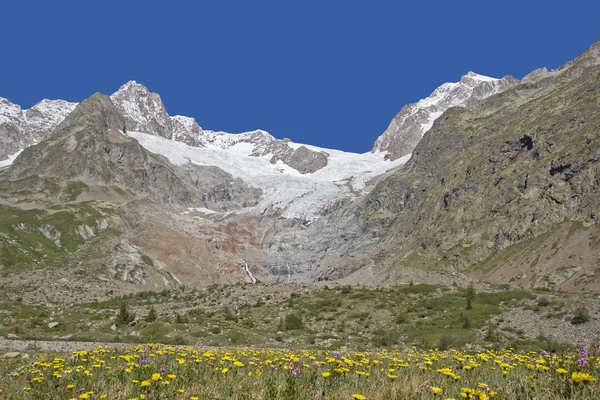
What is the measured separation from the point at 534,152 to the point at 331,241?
98005mm

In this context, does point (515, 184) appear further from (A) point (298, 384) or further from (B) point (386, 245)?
(A) point (298, 384)

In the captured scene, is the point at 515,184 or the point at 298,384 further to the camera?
the point at 515,184

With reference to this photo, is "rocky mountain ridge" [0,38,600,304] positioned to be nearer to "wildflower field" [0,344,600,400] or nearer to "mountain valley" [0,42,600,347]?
"mountain valley" [0,42,600,347]

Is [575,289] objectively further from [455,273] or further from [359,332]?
[359,332]

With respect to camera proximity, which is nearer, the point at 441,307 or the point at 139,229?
the point at 441,307

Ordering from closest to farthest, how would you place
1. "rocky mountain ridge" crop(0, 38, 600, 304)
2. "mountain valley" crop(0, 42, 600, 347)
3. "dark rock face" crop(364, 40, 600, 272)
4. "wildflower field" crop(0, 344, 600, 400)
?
"wildflower field" crop(0, 344, 600, 400)
"mountain valley" crop(0, 42, 600, 347)
"rocky mountain ridge" crop(0, 38, 600, 304)
"dark rock face" crop(364, 40, 600, 272)

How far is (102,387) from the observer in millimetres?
6488

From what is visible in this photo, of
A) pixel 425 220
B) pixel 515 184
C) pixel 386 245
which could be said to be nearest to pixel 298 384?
pixel 515 184

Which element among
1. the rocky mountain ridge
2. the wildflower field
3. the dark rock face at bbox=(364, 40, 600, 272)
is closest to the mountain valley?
the dark rock face at bbox=(364, 40, 600, 272)

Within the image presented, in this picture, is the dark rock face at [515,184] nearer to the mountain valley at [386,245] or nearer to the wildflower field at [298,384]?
the mountain valley at [386,245]

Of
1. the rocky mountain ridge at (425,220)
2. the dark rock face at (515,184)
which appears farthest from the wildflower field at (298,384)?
the dark rock face at (515,184)

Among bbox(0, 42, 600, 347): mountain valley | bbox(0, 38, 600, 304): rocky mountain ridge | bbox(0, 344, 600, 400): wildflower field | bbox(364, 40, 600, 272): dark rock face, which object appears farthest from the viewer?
bbox(364, 40, 600, 272): dark rock face

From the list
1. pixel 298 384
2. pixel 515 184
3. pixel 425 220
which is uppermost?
pixel 515 184

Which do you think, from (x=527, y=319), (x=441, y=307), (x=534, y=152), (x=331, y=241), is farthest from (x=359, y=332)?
(x=331, y=241)
